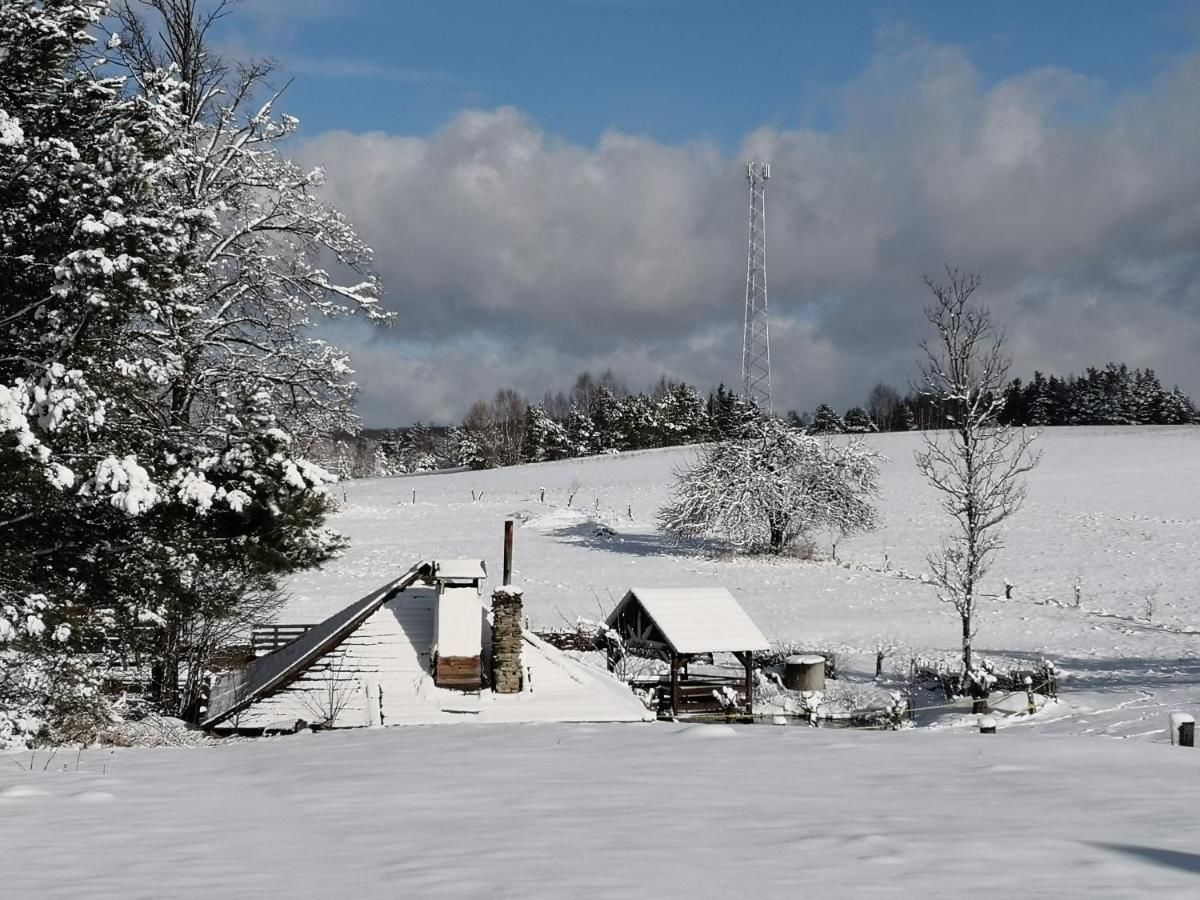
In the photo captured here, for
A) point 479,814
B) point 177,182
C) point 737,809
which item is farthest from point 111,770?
point 177,182

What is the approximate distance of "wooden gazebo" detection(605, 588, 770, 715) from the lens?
20453 mm

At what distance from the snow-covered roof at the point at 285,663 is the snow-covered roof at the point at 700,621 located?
5126 millimetres

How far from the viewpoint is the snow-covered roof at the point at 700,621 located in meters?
20.4

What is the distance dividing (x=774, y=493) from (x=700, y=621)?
960 inches

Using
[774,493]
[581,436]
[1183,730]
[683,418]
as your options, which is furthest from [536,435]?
[1183,730]

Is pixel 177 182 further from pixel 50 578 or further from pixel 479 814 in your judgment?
pixel 479 814

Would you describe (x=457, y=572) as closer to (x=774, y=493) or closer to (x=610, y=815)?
(x=610, y=815)

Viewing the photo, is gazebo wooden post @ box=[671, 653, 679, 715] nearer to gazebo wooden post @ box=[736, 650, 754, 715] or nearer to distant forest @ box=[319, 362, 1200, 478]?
gazebo wooden post @ box=[736, 650, 754, 715]

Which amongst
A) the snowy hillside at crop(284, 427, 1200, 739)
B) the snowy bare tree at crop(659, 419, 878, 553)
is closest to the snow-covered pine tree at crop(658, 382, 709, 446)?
the snowy hillside at crop(284, 427, 1200, 739)

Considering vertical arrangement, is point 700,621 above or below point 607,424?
below

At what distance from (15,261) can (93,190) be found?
1.24 metres

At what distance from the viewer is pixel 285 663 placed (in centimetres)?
1731

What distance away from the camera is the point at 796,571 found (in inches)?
1655

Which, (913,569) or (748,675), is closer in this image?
(748,675)
